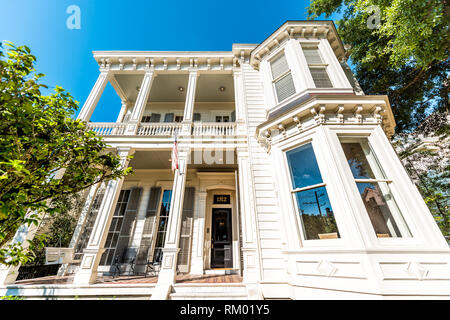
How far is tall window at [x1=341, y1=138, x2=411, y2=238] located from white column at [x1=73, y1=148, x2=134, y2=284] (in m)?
5.37

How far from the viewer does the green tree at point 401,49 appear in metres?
3.72

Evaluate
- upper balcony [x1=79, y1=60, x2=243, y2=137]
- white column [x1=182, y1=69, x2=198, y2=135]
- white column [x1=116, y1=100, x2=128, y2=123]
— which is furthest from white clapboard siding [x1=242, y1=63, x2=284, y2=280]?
white column [x1=116, y1=100, x2=128, y2=123]

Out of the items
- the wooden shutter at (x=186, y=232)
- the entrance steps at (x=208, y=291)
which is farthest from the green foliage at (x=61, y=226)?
the entrance steps at (x=208, y=291)

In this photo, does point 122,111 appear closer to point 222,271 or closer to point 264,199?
point 264,199

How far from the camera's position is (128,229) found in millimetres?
6309

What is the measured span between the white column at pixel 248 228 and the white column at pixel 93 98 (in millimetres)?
5637

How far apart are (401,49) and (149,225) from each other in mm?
9150

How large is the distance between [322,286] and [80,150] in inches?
166

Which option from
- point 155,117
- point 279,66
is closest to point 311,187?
point 279,66

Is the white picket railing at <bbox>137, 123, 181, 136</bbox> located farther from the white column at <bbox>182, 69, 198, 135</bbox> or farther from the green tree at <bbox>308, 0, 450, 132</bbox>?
the green tree at <bbox>308, 0, 450, 132</bbox>

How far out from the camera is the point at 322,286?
2.61 metres
